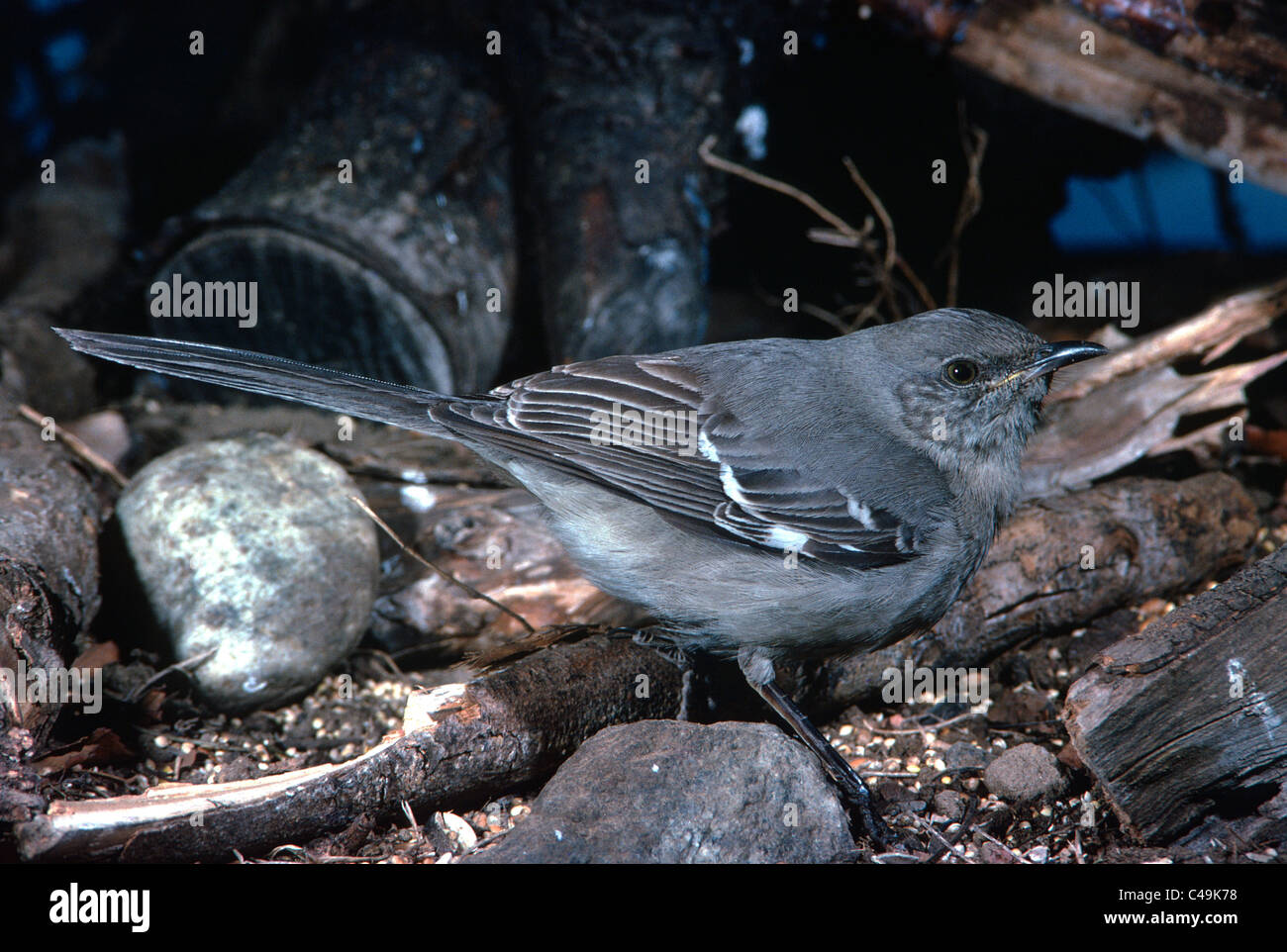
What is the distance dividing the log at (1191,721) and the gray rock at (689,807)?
2.54 feet

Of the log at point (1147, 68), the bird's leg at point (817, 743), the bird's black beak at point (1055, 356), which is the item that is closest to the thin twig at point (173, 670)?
the bird's leg at point (817, 743)

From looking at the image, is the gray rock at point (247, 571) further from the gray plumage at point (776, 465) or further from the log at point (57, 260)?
the log at point (57, 260)

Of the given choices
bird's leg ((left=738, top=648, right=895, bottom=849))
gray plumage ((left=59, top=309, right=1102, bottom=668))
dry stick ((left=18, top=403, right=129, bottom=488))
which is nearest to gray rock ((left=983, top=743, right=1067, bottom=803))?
bird's leg ((left=738, top=648, right=895, bottom=849))

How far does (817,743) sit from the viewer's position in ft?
10.7

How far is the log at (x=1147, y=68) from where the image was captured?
4121mm

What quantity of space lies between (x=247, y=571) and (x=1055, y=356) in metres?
2.83

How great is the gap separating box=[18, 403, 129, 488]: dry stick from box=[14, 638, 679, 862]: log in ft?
5.88

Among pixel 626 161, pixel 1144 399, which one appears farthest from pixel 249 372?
pixel 1144 399

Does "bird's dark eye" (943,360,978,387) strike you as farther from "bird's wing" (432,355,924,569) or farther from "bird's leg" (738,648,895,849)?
"bird's leg" (738,648,895,849)

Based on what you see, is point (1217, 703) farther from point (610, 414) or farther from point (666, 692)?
point (610, 414)

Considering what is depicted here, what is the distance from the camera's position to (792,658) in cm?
340

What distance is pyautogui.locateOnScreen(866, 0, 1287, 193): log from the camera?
412 cm

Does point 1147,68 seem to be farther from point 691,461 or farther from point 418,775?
point 418,775

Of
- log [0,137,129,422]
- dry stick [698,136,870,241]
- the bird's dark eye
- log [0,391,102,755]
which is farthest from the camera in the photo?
dry stick [698,136,870,241]
